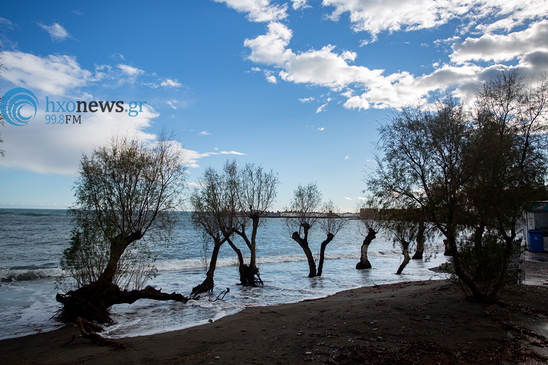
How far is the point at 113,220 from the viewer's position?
12617mm

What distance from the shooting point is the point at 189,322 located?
11844 millimetres

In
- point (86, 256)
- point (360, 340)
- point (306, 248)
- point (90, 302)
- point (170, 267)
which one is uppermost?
point (86, 256)

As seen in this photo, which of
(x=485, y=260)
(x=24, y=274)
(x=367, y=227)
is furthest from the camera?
(x=367, y=227)

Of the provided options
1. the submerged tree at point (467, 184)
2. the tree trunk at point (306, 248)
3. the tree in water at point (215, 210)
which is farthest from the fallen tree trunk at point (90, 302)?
the tree trunk at point (306, 248)

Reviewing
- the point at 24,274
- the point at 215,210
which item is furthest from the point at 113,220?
the point at 24,274

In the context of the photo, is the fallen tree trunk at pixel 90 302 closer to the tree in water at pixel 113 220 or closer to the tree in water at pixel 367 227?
the tree in water at pixel 113 220

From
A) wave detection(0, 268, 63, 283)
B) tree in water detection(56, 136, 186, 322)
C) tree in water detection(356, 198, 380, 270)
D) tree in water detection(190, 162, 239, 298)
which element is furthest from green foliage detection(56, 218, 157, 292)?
tree in water detection(356, 198, 380, 270)

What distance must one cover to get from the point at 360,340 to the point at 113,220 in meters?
10.7

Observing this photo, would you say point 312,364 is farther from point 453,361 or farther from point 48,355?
point 48,355

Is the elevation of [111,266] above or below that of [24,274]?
above

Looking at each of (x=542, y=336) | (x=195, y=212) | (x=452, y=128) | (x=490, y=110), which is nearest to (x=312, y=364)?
(x=542, y=336)

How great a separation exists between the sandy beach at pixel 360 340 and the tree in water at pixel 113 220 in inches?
71.7

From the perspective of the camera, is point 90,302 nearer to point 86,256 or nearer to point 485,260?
point 86,256

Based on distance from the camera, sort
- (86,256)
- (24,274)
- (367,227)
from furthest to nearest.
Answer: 1. (367,227)
2. (24,274)
3. (86,256)
